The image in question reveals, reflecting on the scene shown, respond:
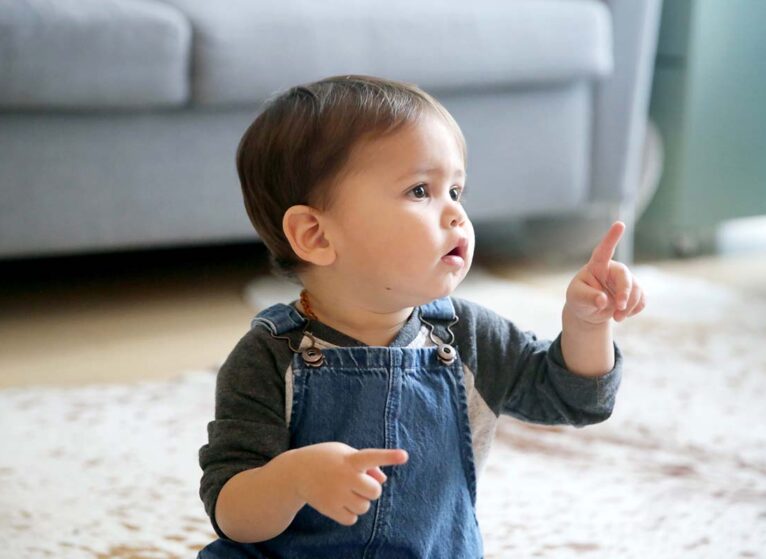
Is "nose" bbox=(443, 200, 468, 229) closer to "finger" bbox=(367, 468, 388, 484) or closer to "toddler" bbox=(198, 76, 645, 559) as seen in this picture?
"toddler" bbox=(198, 76, 645, 559)

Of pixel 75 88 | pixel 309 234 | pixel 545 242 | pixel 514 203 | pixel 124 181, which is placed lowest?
pixel 545 242

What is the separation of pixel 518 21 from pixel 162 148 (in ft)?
2.15

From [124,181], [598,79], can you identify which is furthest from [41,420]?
[598,79]

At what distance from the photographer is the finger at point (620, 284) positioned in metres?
0.79

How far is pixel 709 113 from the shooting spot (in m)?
2.30

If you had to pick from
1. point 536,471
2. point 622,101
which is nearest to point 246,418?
point 536,471

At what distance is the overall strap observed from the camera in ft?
2.68

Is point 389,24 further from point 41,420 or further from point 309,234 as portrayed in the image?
point 309,234

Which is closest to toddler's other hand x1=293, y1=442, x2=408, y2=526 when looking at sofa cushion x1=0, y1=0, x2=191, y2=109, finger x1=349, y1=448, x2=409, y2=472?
finger x1=349, y1=448, x2=409, y2=472

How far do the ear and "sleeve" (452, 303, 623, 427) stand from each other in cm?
13

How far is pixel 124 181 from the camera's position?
5.73 feet

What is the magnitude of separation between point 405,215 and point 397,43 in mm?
1109

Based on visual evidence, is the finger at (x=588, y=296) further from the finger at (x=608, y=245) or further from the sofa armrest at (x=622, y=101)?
the sofa armrest at (x=622, y=101)

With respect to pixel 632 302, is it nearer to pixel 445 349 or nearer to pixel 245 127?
pixel 445 349
